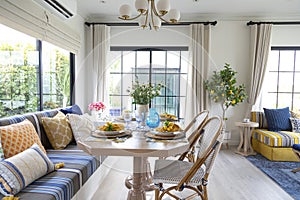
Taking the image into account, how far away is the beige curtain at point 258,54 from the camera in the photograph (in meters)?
4.05

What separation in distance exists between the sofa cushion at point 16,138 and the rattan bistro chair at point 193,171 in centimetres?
115

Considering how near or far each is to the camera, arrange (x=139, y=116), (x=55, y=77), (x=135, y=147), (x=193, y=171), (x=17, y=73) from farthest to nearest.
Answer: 1. (x=55, y=77)
2. (x=17, y=73)
3. (x=139, y=116)
4. (x=193, y=171)
5. (x=135, y=147)

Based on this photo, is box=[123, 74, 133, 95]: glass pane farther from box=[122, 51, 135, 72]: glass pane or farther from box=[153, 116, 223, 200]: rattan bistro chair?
box=[153, 116, 223, 200]: rattan bistro chair

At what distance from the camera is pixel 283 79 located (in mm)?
4402

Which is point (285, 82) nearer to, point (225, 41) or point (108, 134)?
point (225, 41)

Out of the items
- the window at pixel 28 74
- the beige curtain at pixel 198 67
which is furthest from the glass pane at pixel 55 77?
the beige curtain at pixel 198 67

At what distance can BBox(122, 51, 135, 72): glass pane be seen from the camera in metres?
4.45

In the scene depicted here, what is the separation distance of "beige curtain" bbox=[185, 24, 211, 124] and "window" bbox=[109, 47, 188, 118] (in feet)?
0.74

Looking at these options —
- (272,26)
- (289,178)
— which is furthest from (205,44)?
(289,178)

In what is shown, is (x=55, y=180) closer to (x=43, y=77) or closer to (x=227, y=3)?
(x=43, y=77)

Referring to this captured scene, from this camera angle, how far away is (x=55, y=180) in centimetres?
159

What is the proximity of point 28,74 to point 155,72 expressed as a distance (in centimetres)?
238

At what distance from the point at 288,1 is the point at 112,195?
399 centimetres

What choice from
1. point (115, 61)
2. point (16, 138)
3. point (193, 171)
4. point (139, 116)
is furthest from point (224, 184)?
point (115, 61)
